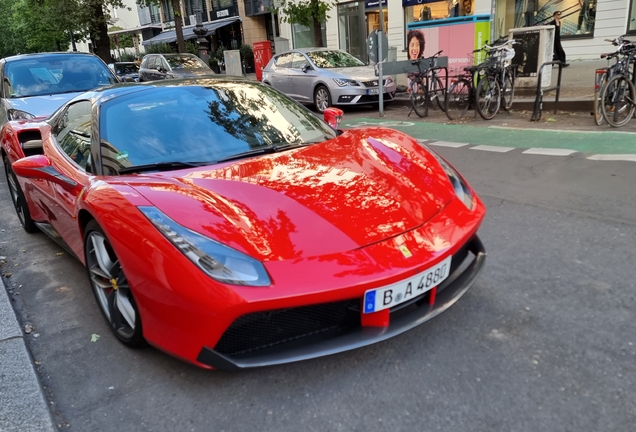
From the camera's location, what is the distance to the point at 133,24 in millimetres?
47188

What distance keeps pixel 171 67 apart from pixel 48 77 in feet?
21.8

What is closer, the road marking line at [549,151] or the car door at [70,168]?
the car door at [70,168]

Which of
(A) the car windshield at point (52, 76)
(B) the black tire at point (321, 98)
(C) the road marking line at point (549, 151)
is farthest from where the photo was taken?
(B) the black tire at point (321, 98)

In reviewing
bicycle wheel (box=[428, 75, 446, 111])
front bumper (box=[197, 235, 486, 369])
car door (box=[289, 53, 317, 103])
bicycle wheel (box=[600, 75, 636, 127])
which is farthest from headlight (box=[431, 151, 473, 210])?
car door (box=[289, 53, 317, 103])

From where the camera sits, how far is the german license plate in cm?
205

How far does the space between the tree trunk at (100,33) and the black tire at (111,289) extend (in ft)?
66.3

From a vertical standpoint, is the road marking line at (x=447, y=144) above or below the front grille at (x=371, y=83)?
below

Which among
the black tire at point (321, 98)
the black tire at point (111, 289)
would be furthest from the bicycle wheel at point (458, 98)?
the black tire at point (111, 289)

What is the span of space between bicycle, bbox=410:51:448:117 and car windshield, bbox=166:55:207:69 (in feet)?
23.6

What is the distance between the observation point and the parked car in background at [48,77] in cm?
751

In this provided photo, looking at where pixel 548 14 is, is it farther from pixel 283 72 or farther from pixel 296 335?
pixel 296 335

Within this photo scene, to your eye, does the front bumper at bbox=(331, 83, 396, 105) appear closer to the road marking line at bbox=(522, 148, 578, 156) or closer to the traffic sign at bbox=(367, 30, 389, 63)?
the traffic sign at bbox=(367, 30, 389, 63)

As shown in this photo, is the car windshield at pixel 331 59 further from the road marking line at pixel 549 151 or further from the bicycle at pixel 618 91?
the road marking line at pixel 549 151

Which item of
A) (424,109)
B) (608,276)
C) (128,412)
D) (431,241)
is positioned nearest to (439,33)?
(424,109)
